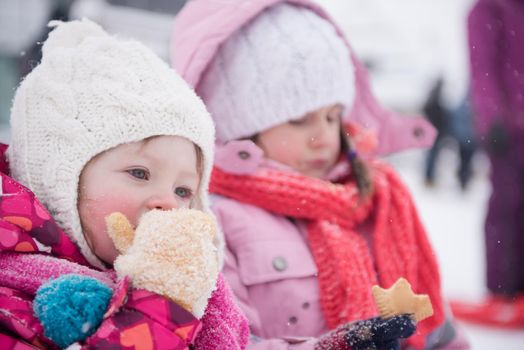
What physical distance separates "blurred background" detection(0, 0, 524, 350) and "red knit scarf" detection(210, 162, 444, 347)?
30 cm

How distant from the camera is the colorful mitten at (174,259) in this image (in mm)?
664

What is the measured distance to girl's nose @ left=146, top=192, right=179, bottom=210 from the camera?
0.77 m

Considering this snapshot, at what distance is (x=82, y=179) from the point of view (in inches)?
31.0

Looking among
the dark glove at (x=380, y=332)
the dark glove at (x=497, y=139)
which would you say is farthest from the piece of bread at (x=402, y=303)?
the dark glove at (x=497, y=139)

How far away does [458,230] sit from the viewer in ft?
12.0

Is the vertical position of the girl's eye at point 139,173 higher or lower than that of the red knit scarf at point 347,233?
higher

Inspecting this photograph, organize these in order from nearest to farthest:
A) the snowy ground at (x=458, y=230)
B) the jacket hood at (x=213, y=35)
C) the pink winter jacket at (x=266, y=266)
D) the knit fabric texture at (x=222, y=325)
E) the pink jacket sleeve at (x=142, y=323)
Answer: the pink jacket sleeve at (x=142, y=323) < the knit fabric texture at (x=222, y=325) < the pink winter jacket at (x=266, y=266) < the jacket hood at (x=213, y=35) < the snowy ground at (x=458, y=230)

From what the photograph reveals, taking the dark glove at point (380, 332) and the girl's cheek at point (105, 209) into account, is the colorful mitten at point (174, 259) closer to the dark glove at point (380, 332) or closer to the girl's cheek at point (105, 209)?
the girl's cheek at point (105, 209)

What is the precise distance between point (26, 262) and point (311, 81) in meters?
0.65

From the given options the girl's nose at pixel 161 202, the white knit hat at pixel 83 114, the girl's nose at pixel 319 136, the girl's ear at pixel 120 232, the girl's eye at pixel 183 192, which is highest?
the white knit hat at pixel 83 114

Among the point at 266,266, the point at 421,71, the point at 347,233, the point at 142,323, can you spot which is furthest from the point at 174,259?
the point at 421,71

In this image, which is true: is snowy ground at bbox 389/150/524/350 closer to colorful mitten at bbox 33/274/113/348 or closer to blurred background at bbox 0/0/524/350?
blurred background at bbox 0/0/524/350

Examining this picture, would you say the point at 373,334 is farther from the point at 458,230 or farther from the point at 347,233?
the point at 458,230

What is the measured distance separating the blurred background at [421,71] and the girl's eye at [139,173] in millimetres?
247
